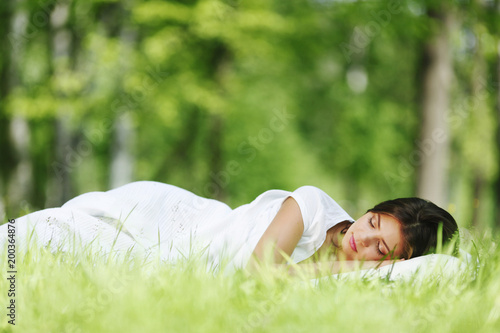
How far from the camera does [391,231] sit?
305cm

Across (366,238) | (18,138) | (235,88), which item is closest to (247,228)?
(366,238)

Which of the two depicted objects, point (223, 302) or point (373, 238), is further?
point (373, 238)

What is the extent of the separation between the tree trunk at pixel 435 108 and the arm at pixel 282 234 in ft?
21.1

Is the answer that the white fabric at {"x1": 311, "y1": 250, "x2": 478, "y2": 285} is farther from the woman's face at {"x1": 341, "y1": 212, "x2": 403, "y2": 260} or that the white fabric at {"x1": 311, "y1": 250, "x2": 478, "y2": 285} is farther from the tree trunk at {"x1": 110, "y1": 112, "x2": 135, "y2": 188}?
the tree trunk at {"x1": 110, "y1": 112, "x2": 135, "y2": 188}

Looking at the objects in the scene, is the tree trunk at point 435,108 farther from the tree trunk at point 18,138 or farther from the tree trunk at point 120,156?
the tree trunk at point 18,138

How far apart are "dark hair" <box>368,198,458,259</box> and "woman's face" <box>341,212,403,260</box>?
0.05 meters

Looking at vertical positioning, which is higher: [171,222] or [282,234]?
[282,234]

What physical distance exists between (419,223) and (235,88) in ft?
28.4

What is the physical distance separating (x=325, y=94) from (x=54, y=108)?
34.7ft

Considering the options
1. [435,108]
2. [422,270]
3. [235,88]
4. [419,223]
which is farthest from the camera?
[235,88]

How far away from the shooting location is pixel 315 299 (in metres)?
2.22

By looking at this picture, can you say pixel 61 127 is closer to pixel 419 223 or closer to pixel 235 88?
pixel 235 88

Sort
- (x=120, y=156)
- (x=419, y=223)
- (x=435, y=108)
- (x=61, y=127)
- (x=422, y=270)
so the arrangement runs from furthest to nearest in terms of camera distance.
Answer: (x=120, y=156) < (x=61, y=127) < (x=435, y=108) < (x=419, y=223) < (x=422, y=270)

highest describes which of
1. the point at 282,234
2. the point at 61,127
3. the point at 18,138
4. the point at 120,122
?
the point at 282,234
